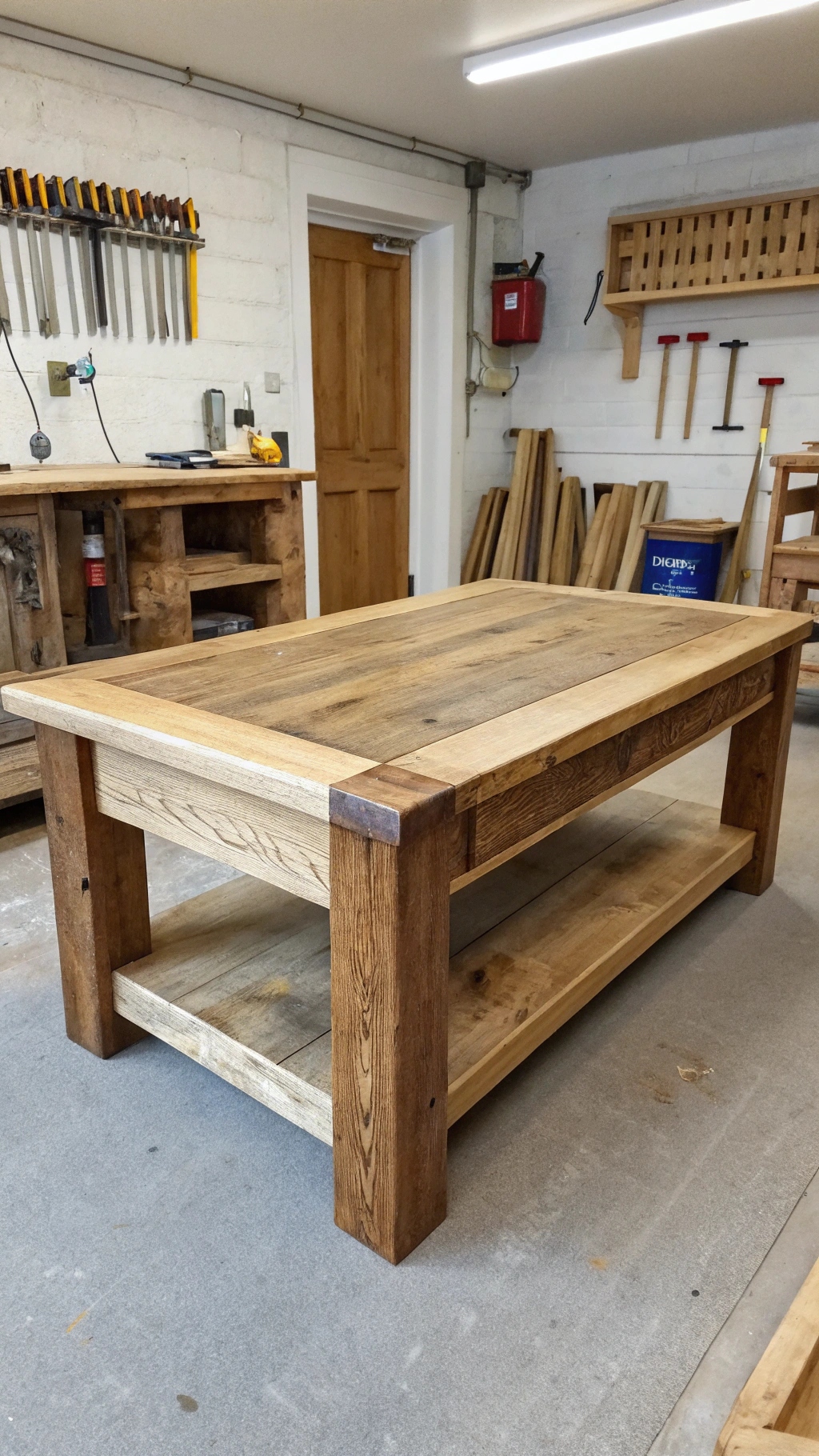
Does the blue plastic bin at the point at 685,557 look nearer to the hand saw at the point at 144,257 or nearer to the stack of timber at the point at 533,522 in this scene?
the stack of timber at the point at 533,522

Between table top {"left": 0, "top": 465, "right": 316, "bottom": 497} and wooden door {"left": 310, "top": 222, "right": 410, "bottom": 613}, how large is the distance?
4.60 feet

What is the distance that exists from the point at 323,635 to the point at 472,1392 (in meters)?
1.33

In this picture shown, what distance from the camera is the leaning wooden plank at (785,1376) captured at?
0.87 m

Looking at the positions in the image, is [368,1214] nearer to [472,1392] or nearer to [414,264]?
[472,1392]

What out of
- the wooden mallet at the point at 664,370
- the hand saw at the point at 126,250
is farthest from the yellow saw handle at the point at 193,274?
the wooden mallet at the point at 664,370

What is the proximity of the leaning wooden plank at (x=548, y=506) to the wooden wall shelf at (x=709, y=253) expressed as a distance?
2.06ft

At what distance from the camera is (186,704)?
1.47 metres

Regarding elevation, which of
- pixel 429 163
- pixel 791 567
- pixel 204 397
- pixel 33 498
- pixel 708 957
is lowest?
pixel 708 957

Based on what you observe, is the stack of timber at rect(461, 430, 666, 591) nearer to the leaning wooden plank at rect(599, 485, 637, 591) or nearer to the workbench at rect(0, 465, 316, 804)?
the leaning wooden plank at rect(599, 485, 637, 591)

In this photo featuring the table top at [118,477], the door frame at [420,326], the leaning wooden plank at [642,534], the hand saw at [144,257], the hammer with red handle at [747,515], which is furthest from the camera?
the leaning wooden plank at [642,534]

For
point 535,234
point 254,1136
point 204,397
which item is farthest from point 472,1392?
point 535,234

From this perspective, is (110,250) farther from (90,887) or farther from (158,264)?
(90,887)

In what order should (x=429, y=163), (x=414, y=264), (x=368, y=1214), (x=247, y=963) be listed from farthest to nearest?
(x=414, y=264), (x=429, y=163), (x=247, y=963), (x=368, y=1214)

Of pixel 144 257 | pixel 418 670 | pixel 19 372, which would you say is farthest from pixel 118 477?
pixel 418 670
